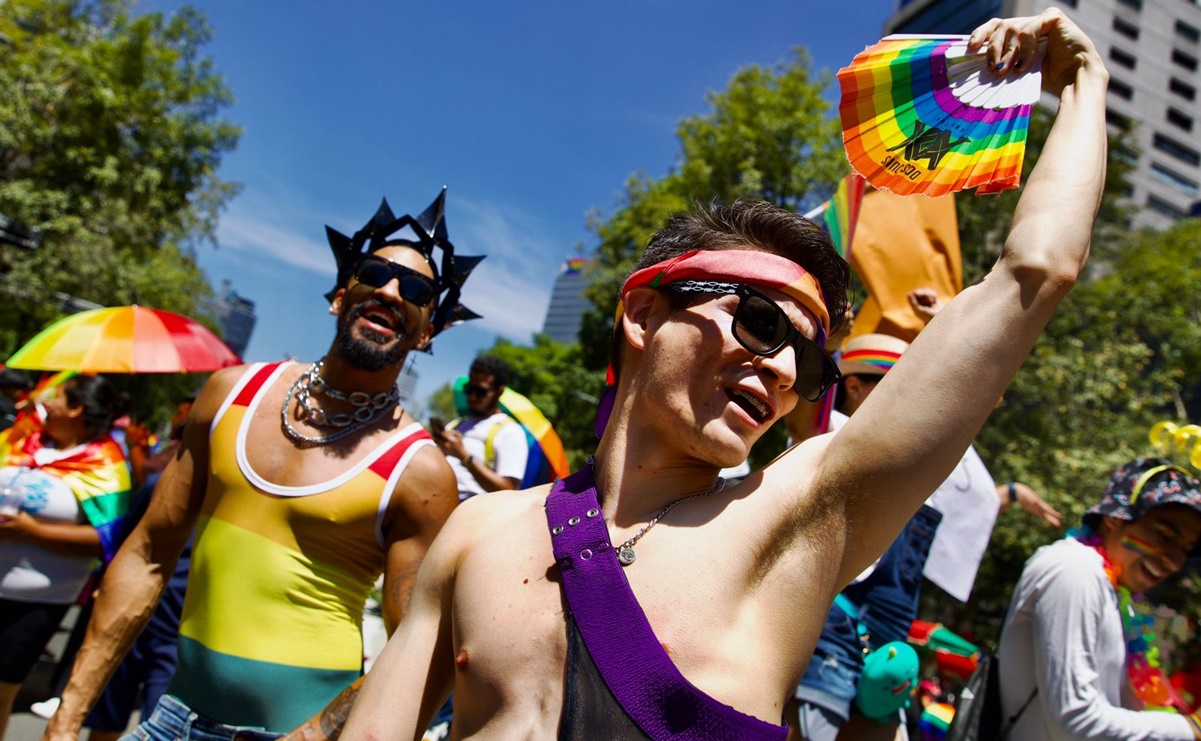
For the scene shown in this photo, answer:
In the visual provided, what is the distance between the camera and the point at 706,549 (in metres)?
1.31

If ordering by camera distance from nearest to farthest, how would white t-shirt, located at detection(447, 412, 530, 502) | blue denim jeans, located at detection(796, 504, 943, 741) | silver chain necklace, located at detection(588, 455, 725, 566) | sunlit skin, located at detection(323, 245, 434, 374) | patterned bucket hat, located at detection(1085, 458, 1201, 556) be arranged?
1. silver chain necklace, located at detection(588, 455, 725, 566)
2. blue denim jeans, located at detection(796, 504, 943, 741)
3. sunlit skin, located at detection(323, 245, 434, 374)
4. patterned bucket hat, located at detection(1085, 458, 1201, 556)
5. white t-shirt, located at detection(447, 412, 530, 502)

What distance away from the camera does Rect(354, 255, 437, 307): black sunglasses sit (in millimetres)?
2920

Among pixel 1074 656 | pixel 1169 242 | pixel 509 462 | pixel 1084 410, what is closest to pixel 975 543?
pixel 1074 656

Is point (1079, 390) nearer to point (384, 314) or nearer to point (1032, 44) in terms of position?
point (384, 314)

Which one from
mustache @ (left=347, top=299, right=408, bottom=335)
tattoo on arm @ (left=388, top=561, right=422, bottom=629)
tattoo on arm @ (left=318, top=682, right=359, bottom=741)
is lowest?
tattoo on arm @ (left=318, top=682, right=359, bottom=741)

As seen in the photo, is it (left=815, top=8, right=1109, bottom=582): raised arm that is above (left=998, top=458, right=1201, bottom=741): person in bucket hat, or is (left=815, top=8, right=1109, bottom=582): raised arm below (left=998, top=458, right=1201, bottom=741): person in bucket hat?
above

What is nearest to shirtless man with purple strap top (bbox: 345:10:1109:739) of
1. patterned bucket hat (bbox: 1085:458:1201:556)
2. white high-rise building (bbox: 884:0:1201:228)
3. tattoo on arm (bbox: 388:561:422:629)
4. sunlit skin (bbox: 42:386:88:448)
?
tattoo on arm (bbox: 388:561:422:629)

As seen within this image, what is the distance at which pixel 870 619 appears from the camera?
9.45ft

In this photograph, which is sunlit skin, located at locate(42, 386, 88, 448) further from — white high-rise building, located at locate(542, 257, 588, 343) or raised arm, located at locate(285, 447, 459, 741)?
white high-rise building, located at locate(542, 257, 588, 343)

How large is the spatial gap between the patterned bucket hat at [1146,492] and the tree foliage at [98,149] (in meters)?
20.1

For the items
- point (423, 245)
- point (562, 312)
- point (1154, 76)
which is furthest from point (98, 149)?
point (562, 312)

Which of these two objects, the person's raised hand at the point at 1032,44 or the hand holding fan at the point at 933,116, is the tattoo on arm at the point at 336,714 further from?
the person's raised hand at the point at 1032,44

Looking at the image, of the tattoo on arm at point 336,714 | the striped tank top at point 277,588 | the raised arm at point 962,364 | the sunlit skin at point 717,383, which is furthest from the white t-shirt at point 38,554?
the raised arm at point 962,364

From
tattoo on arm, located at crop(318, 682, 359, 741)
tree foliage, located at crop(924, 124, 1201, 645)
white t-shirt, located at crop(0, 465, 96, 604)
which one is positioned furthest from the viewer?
tree foliage, located at crop(924, 124, 1201, 645)
